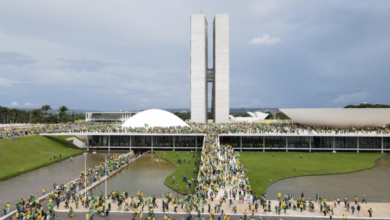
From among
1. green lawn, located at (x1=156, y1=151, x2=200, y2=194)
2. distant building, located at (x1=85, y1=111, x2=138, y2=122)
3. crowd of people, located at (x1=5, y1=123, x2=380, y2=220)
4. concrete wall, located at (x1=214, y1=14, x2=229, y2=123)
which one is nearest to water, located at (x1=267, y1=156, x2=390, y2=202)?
crowd of people, located at (x1=5, y1=123, x2=380, y2=220)

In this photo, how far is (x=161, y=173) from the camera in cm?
2964

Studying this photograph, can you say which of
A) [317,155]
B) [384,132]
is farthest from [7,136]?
[384,132]

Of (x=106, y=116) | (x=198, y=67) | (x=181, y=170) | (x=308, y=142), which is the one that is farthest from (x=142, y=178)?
(x=106, y=116)

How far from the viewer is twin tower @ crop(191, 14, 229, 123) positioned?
2997 inches

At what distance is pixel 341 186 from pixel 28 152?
38.8 m

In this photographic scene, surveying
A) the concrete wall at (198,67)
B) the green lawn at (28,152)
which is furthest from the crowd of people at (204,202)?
the concrete wall at (198,67)

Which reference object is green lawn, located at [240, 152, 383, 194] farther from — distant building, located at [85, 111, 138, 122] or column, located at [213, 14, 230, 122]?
distant building, located at [85, 111, 138, 122]

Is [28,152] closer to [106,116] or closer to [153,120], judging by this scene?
[153,120]

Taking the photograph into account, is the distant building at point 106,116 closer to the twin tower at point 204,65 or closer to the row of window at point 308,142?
the twin tower at point 204,65

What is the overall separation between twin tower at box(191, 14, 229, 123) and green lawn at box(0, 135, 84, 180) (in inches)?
1496

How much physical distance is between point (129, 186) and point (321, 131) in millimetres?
33454

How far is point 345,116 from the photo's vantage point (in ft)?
143

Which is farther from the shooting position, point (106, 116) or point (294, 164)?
point (106, 116)

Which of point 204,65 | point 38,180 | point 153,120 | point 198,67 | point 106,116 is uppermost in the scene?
point 204,65
